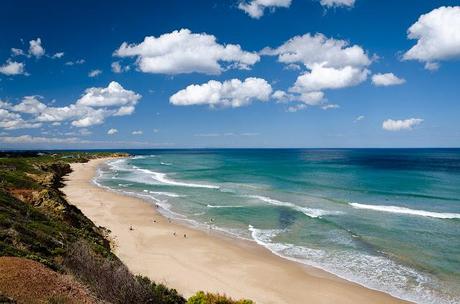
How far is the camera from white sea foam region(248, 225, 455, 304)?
856 inches

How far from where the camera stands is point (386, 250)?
95.6 ft

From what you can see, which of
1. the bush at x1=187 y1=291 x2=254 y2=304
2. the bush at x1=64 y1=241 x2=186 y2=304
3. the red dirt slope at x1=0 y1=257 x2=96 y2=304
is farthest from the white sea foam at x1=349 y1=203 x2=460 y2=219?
the red dirt slope at x1=0 y1=257 x2=96 y2=304

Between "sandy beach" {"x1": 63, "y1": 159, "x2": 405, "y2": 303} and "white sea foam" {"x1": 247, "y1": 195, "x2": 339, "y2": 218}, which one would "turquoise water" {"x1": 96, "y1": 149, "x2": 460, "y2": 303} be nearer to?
"white sea foam" {"x1": 247, "y1": 195, "x2": 339, "y2": 218}

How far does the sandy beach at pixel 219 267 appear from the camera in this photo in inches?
853

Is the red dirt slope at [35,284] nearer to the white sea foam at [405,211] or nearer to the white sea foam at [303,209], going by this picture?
the white sea foam at [303,209]

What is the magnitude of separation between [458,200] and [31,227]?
50999mm

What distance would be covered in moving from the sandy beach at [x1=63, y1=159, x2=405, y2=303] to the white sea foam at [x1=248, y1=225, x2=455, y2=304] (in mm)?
856

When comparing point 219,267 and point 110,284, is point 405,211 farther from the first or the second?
point 110,284

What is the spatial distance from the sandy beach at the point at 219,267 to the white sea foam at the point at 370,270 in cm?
86

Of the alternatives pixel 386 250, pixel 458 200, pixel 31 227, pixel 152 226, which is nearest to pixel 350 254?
pixel 386 250

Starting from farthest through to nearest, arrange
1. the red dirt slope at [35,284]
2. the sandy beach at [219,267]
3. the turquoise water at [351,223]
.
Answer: the turquoise water at [351,223] < the sandy beach at [219,267] < the red dirt slope at [35,284]

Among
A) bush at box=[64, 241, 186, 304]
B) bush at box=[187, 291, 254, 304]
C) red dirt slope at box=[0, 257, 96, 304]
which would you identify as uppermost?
red dirt slope at box=[0, 257, 96, 304]

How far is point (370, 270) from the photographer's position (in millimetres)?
25062

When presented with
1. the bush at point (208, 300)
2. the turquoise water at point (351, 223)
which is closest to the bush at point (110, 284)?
the bush at point (208, 300)
